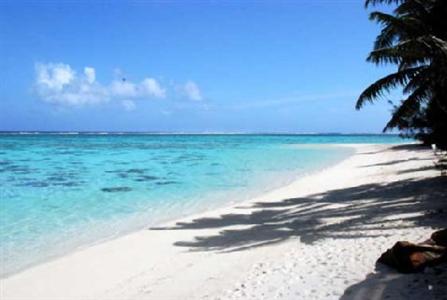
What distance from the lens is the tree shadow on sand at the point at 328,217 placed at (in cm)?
781

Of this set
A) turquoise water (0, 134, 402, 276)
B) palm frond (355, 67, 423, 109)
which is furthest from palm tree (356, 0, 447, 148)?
turquoise water (0, 134, 402, 276)

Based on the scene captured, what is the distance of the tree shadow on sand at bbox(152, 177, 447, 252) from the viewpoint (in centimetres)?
781

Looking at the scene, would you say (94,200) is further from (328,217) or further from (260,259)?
(260,259)

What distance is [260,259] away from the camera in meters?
6.56

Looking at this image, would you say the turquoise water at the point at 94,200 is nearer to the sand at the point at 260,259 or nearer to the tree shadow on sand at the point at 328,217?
the sand at the point at 260,259

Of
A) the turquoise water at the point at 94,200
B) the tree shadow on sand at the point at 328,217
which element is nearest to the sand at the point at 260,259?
the tree shadow on sand at the point at 328,217

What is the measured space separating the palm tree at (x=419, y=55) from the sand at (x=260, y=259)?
2.56m

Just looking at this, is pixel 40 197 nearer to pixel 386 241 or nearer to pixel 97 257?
pixel 97 257

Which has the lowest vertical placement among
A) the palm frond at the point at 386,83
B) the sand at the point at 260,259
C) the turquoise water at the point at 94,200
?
the turquoise water at the point at 94,200

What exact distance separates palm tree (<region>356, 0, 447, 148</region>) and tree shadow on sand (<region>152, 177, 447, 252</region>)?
2146 millimetres

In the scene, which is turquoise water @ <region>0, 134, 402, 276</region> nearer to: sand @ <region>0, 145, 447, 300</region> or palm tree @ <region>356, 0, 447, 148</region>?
sand @ <region>0, 145, 447, 300</region>

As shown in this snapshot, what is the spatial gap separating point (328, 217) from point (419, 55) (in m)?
3.88

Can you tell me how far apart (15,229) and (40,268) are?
317 centimetres

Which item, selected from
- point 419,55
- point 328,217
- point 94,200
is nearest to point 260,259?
point 328,217
